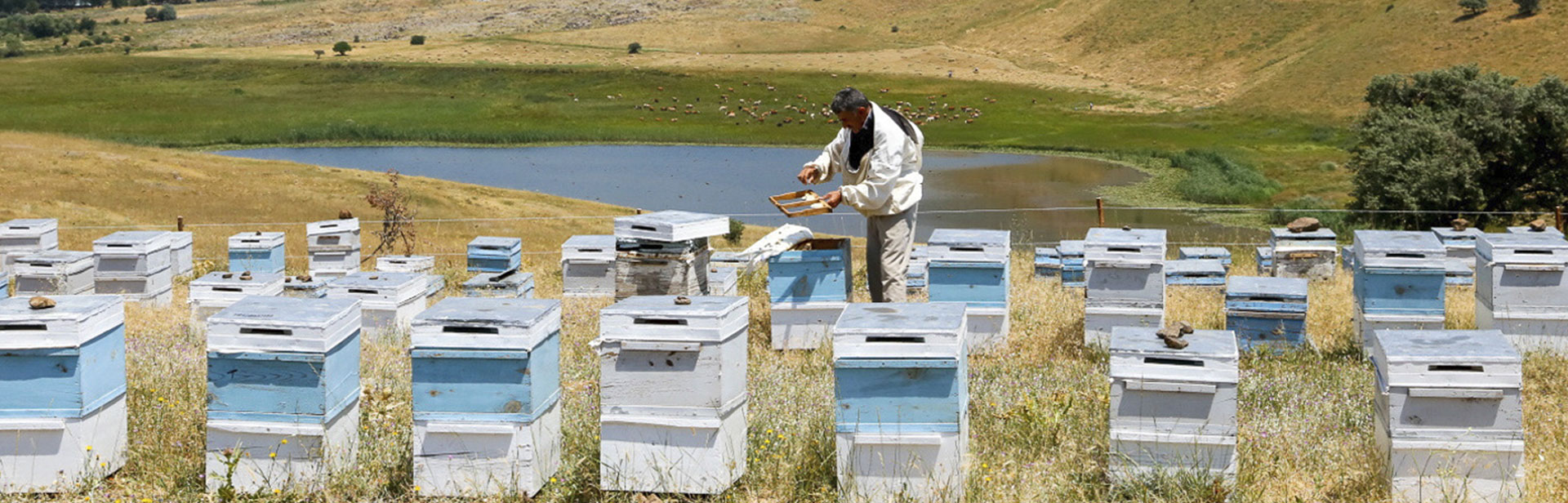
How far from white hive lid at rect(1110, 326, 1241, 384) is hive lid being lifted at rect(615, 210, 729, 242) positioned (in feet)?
14.8

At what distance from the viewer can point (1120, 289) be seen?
11211mm

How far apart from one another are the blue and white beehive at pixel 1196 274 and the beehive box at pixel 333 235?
9205 mm

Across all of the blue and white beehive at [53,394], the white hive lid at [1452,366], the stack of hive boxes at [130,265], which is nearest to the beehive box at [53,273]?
the stack of hive boxes at [130,265]

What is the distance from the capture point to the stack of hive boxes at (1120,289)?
11.1m

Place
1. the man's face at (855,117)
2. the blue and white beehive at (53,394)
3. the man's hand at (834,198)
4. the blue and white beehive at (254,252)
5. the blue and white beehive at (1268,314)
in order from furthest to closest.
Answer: the blue and white beehive at (254,252), the blue and white beehive at (1268,314), the man's face at (855,117), the man's hand at (834,198), the blue and white beehive at (53,394)

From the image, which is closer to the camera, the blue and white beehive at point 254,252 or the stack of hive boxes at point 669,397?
the stack of hive boxes at point 669,397

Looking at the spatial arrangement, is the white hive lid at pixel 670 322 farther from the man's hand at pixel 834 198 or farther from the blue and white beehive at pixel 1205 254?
the blue and white beehive at pixel 1205 254

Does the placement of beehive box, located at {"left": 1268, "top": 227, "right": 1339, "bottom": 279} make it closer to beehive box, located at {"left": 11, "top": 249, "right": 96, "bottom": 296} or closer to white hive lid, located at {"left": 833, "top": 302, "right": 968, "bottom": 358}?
white hive lid, located at {"left": 833, "top": 302, "right": 968, "bottom": 358}

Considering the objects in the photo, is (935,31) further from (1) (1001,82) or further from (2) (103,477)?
(2) (103,477)

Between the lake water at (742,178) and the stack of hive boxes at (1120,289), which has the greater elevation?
the stack of hive boxes at (1120,289)

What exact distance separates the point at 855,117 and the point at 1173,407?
395cm

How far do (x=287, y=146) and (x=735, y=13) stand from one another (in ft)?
260

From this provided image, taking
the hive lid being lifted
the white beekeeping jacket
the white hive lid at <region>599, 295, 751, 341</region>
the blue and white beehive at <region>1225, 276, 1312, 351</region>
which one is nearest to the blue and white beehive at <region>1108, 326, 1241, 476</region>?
the white hive lid at <region>599, 295, 751, 341</region>

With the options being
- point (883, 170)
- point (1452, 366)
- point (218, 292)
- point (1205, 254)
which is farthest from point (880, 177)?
point (1205, 254)
